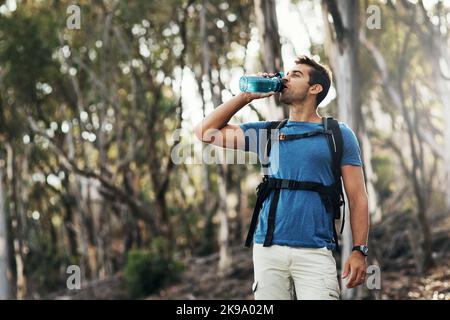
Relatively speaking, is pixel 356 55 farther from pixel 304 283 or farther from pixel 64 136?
pixel 64 136

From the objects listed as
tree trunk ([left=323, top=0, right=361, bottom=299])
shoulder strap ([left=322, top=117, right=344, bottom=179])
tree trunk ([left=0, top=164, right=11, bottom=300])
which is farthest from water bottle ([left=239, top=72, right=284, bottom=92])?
tree trunk ([left=0, top=164, right=11, bottom=300])

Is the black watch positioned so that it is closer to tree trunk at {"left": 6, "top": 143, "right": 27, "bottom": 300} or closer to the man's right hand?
the man's right hand

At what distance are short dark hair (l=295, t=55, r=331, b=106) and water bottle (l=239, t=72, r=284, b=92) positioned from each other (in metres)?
0.18

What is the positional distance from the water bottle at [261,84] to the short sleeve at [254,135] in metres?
0.19

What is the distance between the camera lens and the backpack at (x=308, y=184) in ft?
11.6

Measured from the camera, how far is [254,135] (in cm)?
382

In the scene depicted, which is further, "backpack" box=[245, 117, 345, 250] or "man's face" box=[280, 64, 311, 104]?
"man's face" box=[280, 64, 311, 104]

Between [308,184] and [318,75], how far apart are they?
25.5 inches

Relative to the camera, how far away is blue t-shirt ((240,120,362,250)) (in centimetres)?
349

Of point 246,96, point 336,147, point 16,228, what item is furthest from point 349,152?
point 16,228

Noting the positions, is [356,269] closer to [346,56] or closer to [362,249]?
[362,249]

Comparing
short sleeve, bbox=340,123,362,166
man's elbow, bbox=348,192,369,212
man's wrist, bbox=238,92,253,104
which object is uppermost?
man's wrist, bbox=238,92,253,104

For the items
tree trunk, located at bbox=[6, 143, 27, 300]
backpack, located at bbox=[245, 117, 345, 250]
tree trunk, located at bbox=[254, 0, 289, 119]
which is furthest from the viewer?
tree trunk, located at bbox=[6, 143, 27, 300]

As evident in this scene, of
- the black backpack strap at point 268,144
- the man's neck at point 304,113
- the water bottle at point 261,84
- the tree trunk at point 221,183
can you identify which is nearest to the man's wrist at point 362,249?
the black backpack strap at point 268,144
